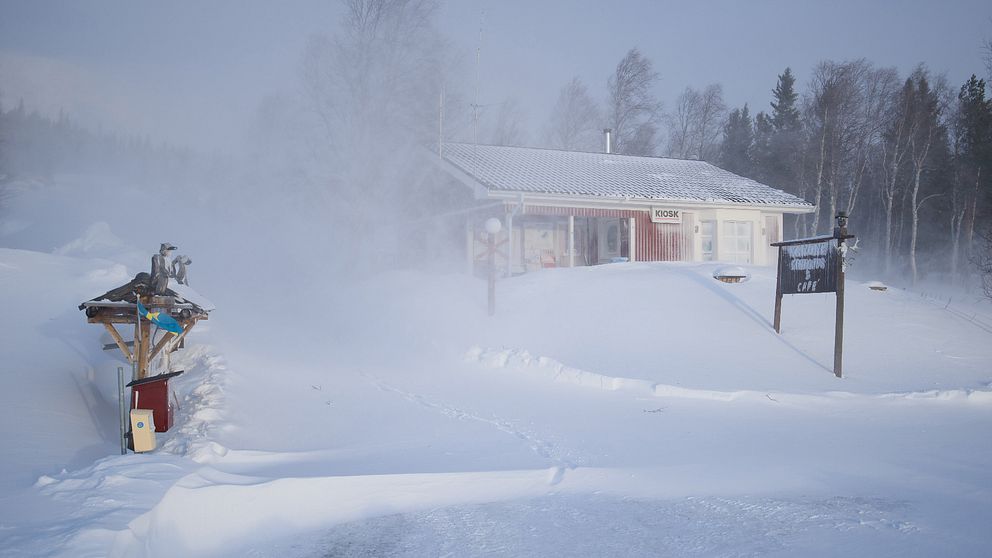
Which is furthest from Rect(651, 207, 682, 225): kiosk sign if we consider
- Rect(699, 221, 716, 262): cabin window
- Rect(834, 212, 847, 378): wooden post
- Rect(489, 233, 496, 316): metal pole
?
Rect(834, 212, 847, 378): wooden post

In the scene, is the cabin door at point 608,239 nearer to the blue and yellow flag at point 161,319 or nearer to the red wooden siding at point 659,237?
the red wooden siding at point 659,237

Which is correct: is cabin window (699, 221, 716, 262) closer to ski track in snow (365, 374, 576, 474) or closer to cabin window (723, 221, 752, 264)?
cabin window (723, 221, 752, 264)

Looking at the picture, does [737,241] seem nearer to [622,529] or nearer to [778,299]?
[778,299]

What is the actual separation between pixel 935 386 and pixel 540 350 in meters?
6.33

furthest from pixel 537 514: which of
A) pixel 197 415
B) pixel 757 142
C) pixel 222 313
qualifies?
pixel 757 142

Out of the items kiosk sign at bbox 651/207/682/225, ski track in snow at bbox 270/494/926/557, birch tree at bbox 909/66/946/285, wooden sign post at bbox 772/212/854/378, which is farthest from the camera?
birch tree at bbox 909/66/946/285

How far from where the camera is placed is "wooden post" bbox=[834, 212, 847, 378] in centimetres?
1008

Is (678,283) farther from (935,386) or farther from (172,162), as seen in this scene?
(172,162)

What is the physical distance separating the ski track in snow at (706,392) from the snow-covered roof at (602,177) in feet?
26.0

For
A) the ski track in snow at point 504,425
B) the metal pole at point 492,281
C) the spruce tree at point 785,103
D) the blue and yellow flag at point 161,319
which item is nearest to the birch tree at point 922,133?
the spruce tree at point 785,103

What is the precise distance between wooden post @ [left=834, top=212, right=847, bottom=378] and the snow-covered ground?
0.27m

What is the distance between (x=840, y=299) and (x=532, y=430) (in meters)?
6.12

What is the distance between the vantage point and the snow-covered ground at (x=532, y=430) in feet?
15.5

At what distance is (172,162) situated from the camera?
3447 inches
